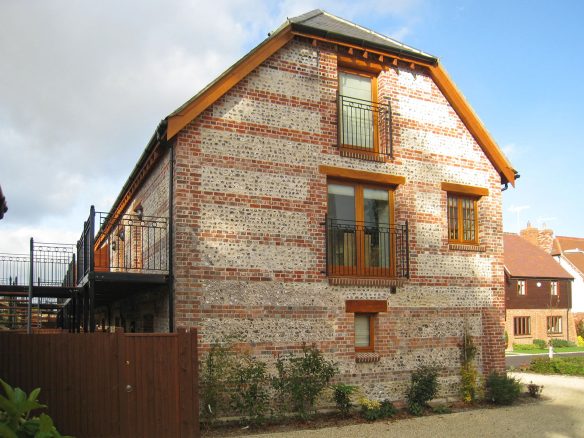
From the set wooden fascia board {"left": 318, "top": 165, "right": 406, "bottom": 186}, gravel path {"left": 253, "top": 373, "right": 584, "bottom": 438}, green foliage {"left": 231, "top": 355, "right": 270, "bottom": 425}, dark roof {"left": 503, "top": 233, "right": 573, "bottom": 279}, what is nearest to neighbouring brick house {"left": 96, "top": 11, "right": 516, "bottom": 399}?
wooden fascia board {"left": 318, "top": 165, "right": 406, "bottom": 186}

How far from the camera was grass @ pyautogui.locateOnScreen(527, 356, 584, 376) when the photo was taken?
19.2 m

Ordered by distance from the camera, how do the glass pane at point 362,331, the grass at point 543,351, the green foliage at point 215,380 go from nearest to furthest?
the green foliage at point 215,380 → the glass pane at point 362,331 → the grass at point 543,351

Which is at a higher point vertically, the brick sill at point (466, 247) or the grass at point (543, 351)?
the brick sill at point (466, 247)

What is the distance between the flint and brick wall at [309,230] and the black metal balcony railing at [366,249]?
29cm

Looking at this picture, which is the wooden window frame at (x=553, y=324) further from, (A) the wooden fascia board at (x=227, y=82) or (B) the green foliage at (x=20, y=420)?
(B) the green foliage at (x=20, y=420)

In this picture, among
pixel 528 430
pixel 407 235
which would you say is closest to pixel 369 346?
pixel 407 235

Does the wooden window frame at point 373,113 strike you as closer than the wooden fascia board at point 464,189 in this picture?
Yes

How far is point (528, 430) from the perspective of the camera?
10.8 meters

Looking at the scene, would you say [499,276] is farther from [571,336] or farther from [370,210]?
[571,336]

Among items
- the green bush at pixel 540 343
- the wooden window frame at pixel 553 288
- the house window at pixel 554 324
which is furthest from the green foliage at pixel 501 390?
the house window at pixel 554 324

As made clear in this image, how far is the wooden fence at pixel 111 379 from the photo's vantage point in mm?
8047

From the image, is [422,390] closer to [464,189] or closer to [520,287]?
[464,189]

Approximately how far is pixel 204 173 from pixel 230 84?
179 centimetres

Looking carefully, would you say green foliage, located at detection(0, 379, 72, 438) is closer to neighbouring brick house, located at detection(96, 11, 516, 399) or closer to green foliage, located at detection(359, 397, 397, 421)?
neighbouring brick house, located at detection(96, 11, 516, 399)
